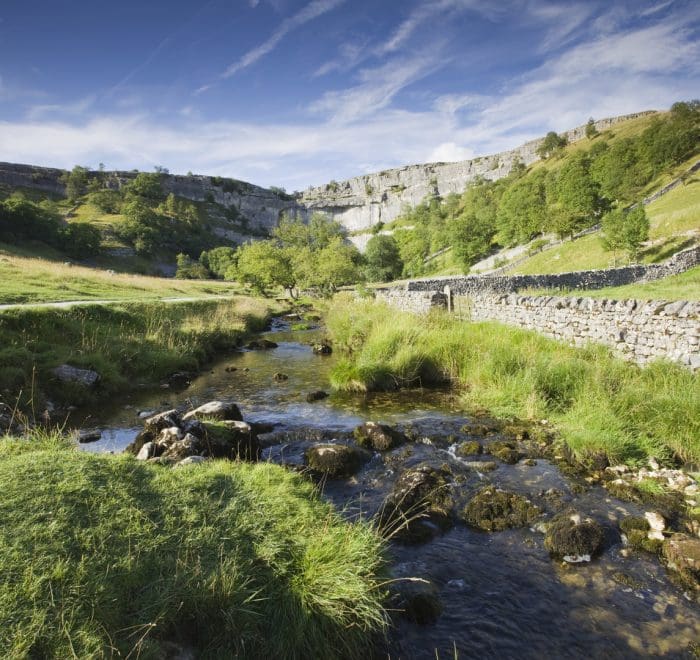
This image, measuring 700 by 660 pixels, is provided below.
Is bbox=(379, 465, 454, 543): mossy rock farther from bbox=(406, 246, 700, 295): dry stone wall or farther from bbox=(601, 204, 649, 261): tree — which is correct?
bbox=(601, 204, 649, 261): tree

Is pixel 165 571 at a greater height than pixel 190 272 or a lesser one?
lesser

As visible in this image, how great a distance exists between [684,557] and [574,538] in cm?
119

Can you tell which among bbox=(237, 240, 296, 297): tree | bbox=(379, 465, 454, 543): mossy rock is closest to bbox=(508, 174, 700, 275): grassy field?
bbox=(237, 240, 296, 297): tree

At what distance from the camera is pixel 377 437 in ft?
28.6

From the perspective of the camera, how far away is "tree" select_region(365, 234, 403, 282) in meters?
89.8

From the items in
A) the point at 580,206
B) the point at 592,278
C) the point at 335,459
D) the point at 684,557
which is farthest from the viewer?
the point at 580,206

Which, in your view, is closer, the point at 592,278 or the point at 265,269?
the point at 592,278

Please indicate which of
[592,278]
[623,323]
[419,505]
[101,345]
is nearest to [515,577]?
[419,505]

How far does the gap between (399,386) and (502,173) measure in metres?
178

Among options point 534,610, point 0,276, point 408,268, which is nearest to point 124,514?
point 534,610

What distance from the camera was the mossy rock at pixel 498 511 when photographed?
19.5ft

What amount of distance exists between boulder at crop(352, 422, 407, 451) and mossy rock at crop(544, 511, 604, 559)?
11.9 ft

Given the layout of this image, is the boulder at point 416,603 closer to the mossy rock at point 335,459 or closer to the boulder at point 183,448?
the mossy rock at point 335,459

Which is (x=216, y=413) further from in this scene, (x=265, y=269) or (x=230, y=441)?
(x=265, y=269)
